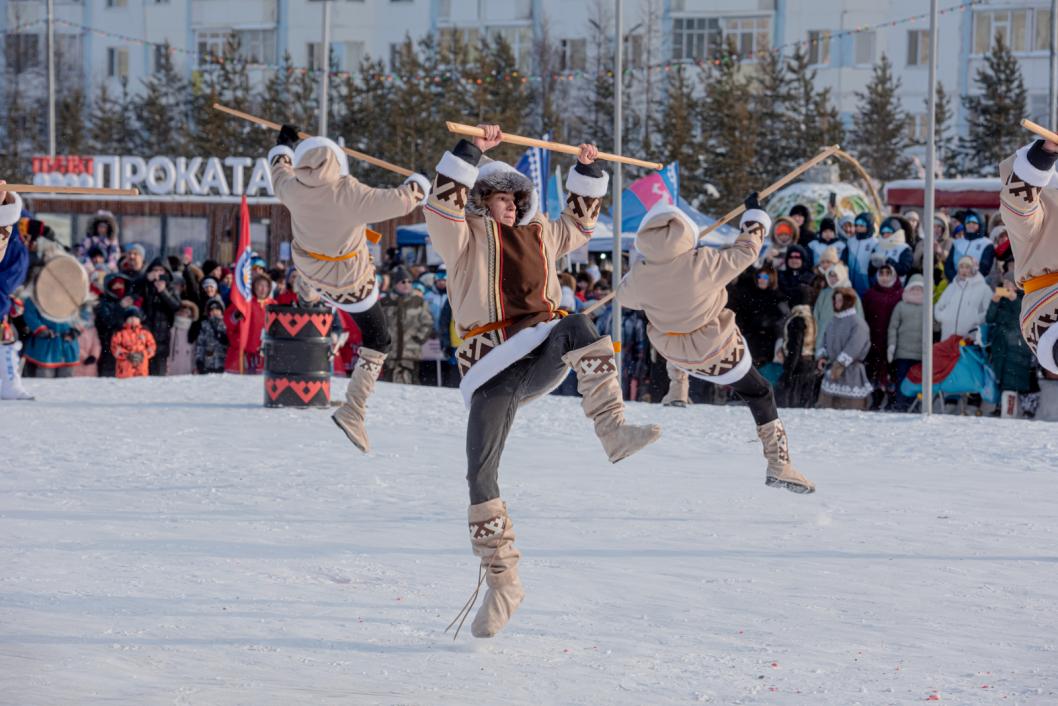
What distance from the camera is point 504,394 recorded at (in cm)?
602

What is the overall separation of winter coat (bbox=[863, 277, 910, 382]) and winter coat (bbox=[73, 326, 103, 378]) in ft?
25.3

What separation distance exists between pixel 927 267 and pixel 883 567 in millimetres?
5589

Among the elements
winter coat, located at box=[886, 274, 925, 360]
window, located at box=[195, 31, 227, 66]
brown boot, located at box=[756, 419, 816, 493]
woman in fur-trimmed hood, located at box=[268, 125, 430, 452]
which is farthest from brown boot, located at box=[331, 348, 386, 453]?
window, located at box=[195, 31, 227, 66]

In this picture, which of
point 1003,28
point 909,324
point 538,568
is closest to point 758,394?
point 538,568

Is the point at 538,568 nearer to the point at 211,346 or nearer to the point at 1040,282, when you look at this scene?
the point at 1040,282

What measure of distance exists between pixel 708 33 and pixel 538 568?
118 feet

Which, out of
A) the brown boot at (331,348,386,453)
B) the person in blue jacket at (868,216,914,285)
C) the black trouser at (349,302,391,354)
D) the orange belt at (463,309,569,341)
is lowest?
the brown boot at (331,348,386,453)

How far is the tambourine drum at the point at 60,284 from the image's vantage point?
519 inches

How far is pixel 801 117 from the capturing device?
113ft

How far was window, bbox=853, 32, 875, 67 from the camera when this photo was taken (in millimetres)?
40812

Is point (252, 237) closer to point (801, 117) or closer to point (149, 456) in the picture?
point (801, 117)

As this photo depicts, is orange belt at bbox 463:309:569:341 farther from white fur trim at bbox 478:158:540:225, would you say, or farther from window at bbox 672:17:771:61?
window at bbox 672:17:771:61

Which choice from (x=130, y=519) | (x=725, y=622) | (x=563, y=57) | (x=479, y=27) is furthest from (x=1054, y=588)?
(x=479, y=27)

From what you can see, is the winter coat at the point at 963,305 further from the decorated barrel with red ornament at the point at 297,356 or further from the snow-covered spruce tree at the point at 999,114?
the snow-covered spruce tree at the point at 999,114
